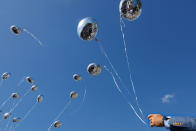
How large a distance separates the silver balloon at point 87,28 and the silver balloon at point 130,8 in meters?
0.99

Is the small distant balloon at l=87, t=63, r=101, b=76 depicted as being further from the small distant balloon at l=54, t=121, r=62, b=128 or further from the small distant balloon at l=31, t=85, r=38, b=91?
the small distant balloon at l=31, t=85, r=38, b=91

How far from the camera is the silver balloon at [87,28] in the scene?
616 centimetres

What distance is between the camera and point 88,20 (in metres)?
6.21

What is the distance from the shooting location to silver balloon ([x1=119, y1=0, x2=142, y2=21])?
5.85 m

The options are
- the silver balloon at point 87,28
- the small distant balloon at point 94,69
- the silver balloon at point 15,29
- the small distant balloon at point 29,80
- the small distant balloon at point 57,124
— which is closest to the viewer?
the silver balloon at point 87,28

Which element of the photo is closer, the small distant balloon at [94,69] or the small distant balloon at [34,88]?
the small distant balloon at [94,69]

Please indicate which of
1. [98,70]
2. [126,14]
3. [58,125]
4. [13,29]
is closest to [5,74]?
[13,29]

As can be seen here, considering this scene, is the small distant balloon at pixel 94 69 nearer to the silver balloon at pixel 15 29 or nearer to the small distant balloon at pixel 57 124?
the silver balloon at pixel 15 29

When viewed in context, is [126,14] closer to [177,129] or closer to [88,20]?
[88,20]

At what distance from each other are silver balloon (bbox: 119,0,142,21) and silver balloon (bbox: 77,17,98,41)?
99cm

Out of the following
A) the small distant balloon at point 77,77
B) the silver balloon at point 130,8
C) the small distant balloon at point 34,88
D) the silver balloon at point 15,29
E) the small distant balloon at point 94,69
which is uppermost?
the silver balloon at point 15,29

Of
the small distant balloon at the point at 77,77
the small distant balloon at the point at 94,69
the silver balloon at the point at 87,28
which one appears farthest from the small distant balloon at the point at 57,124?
the silver balloon at the point at 87,28

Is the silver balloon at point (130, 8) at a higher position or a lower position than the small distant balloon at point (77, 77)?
lower

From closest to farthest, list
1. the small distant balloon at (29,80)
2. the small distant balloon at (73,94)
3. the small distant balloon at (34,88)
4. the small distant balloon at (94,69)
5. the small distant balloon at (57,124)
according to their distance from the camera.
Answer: the small distant balloon at (94,69) → the small distant balloon at (73,94) → the small distant balloon at (57,124) → the small distant balloon at (29,80) → the small distant balloon at (34,88)
